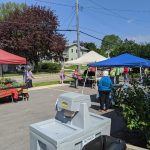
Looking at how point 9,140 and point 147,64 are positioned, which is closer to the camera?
point 9,140

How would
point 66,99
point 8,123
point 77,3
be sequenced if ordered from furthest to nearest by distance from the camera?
1. point 77,3
2. point 8,123
3. point 66,99

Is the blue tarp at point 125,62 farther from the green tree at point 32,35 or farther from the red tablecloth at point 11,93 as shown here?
the green tree at point 32,35

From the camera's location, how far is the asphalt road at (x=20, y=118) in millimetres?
7058

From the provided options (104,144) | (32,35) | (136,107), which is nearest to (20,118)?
(136,107)

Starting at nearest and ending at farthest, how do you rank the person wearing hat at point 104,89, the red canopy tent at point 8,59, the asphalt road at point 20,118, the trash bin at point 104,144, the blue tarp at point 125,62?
the trash bin at point 104,144, the asphalt road at point 20,118, the person wearing hat at point 104,89, the blue tarp at point 125,62, the red canopy tent at point 8,59

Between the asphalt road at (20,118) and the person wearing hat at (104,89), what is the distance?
205cm

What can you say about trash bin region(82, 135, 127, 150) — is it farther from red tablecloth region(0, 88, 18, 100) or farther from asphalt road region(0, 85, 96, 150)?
red tablecloth region(0, 88, 18, 100)

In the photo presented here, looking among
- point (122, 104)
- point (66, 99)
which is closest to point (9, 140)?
point (122, 104)

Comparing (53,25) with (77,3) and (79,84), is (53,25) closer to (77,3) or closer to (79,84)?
(77,3)

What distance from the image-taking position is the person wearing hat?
1068 cm

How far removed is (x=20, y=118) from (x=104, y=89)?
11.3 feet

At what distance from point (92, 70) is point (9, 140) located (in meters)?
16.3

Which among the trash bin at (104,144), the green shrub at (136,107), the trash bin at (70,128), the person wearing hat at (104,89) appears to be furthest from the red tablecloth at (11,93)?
the trash bin at (104,144)

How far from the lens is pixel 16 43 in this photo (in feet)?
122
